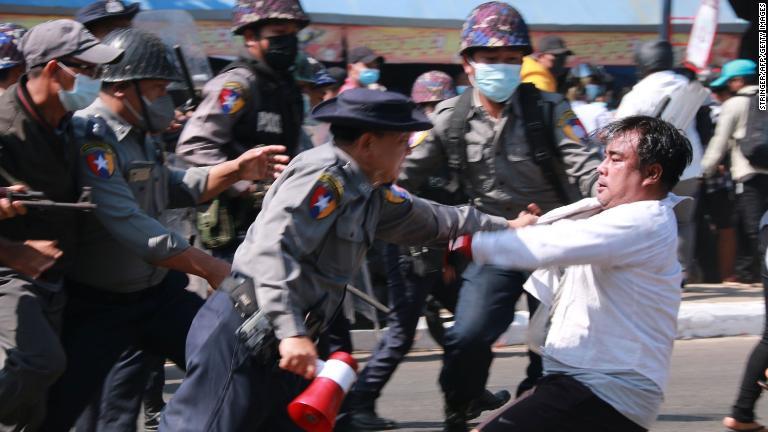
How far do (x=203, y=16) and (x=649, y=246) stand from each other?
864 centimetres

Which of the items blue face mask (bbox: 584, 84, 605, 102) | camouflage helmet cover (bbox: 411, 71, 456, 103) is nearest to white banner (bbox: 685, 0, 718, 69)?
blue face mask (bbox: 584, 84, 605, 102)

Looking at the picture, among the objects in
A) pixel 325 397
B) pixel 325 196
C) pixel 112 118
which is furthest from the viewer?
pixel 112 118

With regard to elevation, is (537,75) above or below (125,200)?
below

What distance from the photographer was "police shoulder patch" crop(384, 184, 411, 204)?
399 cm

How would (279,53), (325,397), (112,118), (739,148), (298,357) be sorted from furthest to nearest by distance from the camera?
(739,148) < (279,53) < (112,118) < (298,357) < (325,397)

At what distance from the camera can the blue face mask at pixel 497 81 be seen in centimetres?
536

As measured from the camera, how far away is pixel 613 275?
3.62 m

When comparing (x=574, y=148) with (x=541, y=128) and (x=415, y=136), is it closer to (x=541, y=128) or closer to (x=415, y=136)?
(x=541, y=128)

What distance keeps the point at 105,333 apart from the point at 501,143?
194 centimetres

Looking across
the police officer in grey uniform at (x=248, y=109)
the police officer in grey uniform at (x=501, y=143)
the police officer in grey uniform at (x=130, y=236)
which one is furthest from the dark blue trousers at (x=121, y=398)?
the police officer in grey uniform at (x=501, y=143)

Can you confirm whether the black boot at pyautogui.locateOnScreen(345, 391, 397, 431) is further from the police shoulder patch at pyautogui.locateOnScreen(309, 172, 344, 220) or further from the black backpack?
the black backpack

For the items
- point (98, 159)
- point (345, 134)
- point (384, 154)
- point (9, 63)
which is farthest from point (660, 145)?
point (9, 63)

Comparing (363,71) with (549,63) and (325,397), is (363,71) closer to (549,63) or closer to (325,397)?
(549,63)

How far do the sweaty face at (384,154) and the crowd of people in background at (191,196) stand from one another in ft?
0.17
